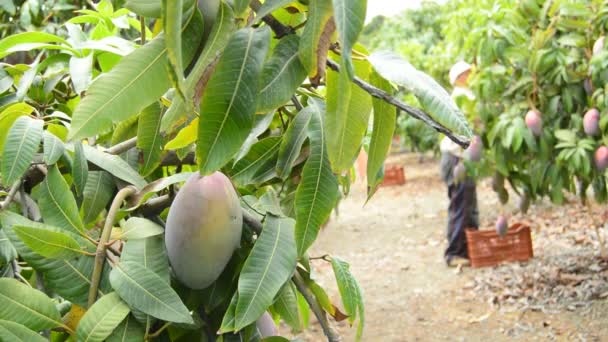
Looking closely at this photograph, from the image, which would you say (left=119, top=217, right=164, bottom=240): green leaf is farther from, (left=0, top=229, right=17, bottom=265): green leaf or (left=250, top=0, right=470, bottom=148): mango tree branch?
(left=250, top=0, right=470, bottom=148): mango tree branch

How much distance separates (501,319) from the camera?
382 centimetres

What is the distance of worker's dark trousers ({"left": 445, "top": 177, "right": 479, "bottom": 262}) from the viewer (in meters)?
5.26

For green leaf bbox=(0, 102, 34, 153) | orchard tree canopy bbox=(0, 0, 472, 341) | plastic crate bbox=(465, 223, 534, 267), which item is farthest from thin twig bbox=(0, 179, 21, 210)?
plastic crate bbox=(465, 223, 534, 267)

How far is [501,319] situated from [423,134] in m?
5.82

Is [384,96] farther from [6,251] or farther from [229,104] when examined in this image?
[6,251]

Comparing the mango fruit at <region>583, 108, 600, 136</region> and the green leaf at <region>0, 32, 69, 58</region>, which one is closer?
the green leaf at <region>0, 32, 69, 58</region>

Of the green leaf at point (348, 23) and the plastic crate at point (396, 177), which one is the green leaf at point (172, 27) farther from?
the plastic crate at point (396, 177)

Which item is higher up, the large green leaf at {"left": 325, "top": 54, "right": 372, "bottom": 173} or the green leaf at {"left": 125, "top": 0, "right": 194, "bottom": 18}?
the green leaf at {"left": 125, "top": 0, "right": 194, "bottom": 18}

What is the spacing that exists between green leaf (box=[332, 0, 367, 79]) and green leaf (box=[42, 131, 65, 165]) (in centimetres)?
42

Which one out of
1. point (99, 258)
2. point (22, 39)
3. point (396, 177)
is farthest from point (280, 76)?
point (396, 177)

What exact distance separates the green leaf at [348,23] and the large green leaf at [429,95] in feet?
0.36

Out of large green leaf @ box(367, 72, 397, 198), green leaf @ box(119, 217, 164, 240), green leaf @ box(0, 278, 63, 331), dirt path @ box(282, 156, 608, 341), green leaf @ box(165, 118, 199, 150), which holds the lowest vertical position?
dirt path @ box(282, 156, 608, 341)

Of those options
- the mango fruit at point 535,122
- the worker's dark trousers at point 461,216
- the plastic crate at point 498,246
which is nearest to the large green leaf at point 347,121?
the mango fruit at point 535,122

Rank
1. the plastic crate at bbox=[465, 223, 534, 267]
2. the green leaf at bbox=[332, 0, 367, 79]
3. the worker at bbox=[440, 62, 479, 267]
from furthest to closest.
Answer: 1. the worker at bbox=[440, 62, 479, 267]
2. the plastic crate at bbox=[465, 223, 534, 267]
3. the green leaf at bbox=[332, 0, 367, 79]
